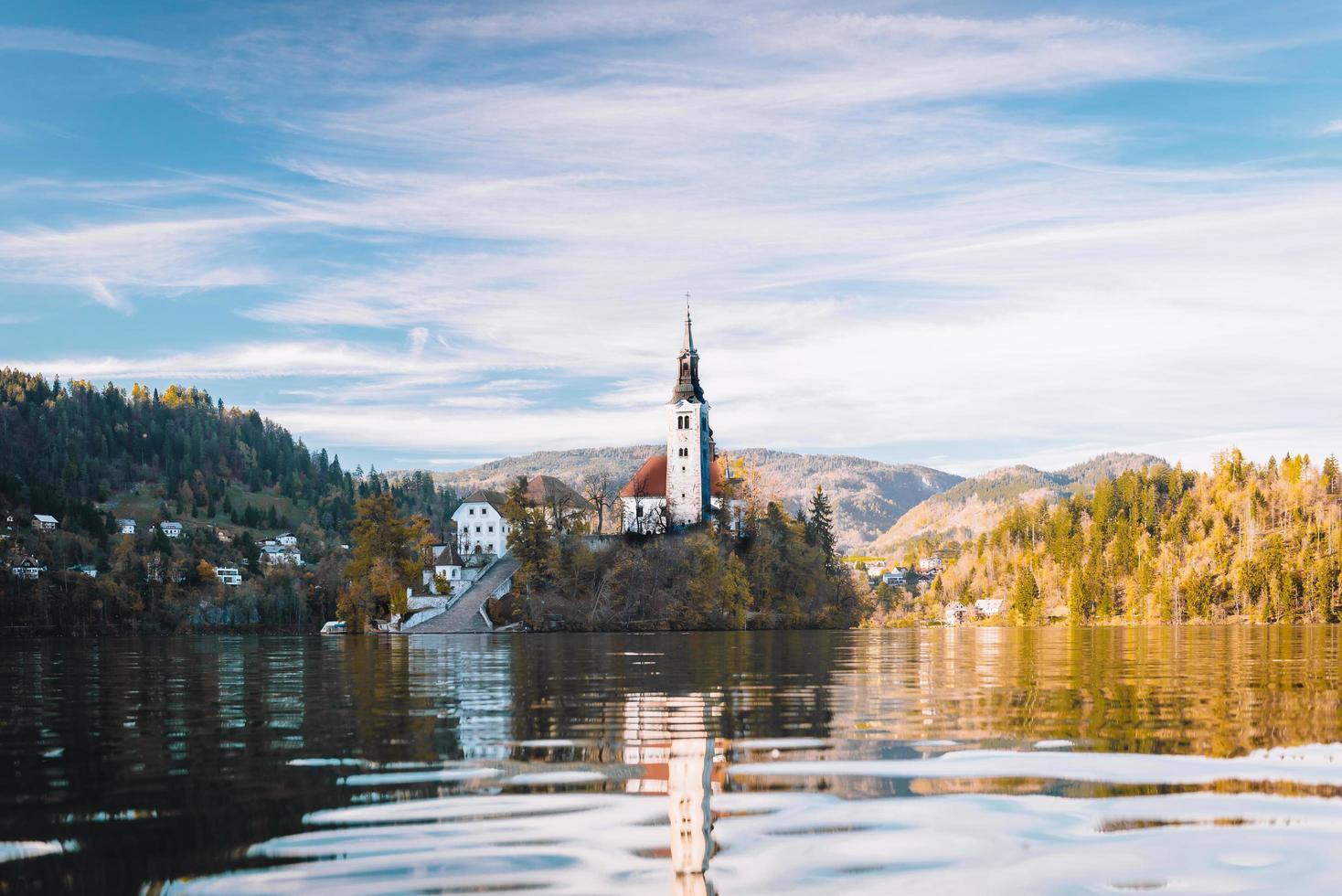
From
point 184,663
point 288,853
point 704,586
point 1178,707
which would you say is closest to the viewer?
point 288,853

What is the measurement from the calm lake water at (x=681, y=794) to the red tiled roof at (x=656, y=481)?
121047 millimetres

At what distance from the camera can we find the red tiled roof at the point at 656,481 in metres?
148

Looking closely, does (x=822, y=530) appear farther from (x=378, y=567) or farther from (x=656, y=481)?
(x=378, y=567)

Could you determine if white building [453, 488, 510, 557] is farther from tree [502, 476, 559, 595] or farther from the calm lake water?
the calm lake water

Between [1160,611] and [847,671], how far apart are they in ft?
539

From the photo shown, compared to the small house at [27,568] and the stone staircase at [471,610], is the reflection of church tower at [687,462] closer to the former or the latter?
the stone staircase at [471,610]

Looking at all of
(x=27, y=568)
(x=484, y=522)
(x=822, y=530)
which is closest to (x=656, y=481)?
(x=822, y=530)

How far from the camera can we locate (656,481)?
5891 inches

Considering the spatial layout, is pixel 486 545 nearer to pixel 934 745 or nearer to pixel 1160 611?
pixel 1160 611

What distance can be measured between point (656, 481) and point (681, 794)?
137 metres

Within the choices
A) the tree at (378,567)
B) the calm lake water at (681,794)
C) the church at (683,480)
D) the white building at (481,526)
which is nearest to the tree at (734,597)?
the church at (683,480)

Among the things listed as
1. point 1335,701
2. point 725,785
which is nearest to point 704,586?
point 1335,701

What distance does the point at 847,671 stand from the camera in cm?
3734

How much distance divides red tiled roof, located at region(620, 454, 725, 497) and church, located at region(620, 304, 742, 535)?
11cm
